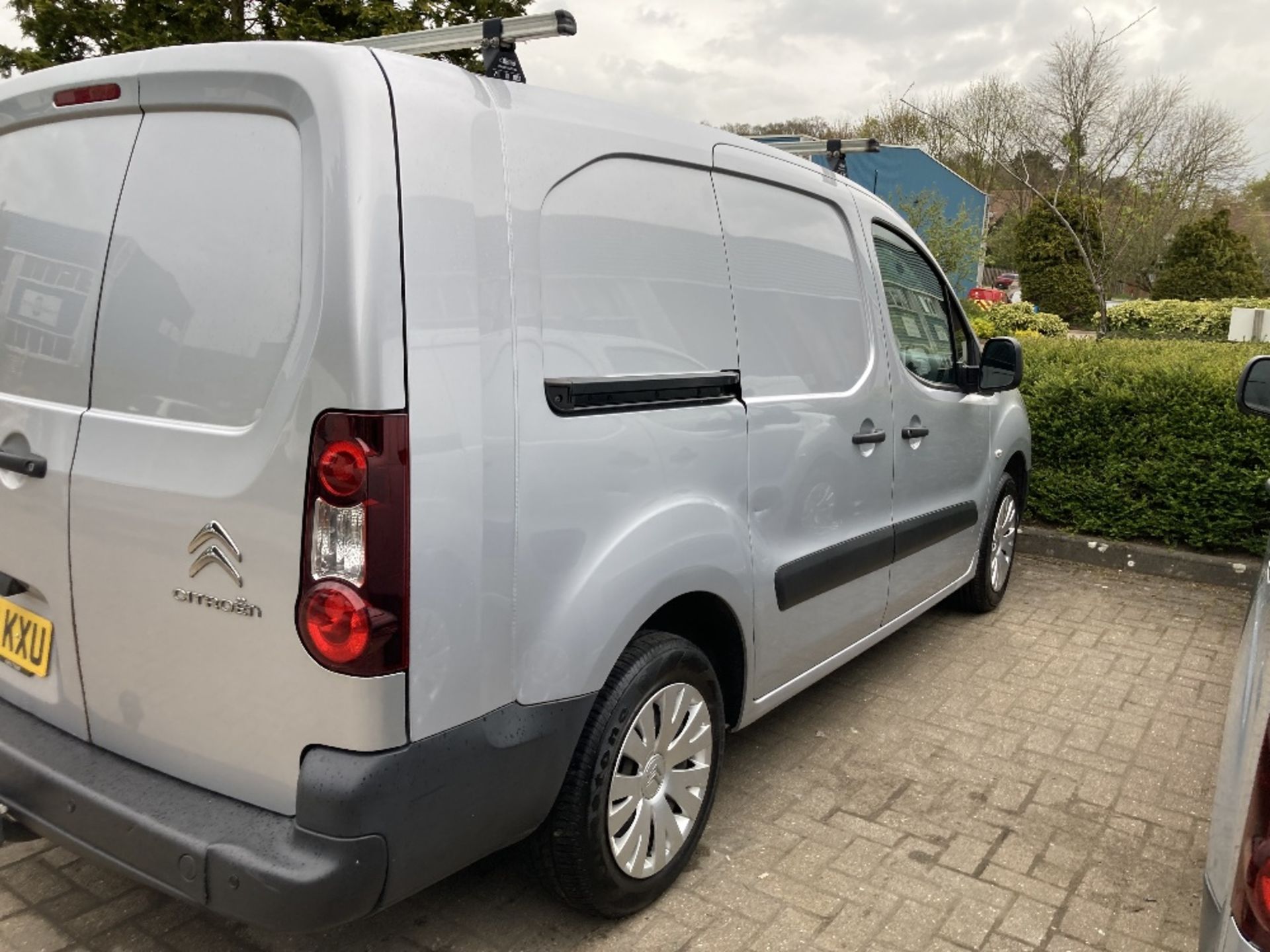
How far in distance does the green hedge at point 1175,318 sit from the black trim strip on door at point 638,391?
17945 mm

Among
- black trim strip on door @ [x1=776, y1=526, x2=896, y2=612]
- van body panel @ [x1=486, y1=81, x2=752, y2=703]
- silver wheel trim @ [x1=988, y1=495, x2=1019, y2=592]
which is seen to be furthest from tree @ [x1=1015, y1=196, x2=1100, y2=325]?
van body panel @ [x1=486, y1=81, x2=752, y2=703]

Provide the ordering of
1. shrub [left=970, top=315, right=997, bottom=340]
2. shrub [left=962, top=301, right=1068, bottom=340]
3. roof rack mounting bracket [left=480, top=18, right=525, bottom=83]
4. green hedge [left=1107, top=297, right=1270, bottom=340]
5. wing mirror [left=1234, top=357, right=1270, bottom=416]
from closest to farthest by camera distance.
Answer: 1. roof rack mounting bracket [left=480, top=18, right=525, bottom=83]
2. wing mirror [left=1234, top=357, right=1270, bottom=416]
3. shrub [left=970, top=315, right=997, bottom=340]
4. shrub [left=962, top=301, right=1068, bottom=340]
5. green hedge [left=1107, top=297, right=1270, bottom=340]

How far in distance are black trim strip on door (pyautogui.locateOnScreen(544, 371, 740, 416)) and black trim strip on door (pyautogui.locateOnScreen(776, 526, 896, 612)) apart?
1.96ft

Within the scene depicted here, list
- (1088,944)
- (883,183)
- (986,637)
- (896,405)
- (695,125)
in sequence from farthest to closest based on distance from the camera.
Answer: (883,183) < (986,637) < (896,405) < (695,125) < (1088,944)

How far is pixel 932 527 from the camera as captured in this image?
12.9ft

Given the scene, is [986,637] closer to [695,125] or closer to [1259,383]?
[1259,383]

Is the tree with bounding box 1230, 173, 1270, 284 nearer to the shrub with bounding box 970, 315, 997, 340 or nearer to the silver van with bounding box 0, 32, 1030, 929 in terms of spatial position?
the shrub with bounding box 970, 315, 997, 340

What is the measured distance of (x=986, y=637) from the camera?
15.5ft

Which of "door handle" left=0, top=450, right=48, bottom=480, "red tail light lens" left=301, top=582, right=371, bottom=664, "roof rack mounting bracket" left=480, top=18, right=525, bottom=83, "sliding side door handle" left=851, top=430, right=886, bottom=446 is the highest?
"roof rack mounting bracket" left=480, top=18, right=525, bottom=83

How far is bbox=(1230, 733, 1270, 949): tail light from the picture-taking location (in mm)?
1351

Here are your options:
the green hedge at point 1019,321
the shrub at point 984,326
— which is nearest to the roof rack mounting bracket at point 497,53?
the shrub at point 984,326

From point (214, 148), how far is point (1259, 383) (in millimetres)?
2719

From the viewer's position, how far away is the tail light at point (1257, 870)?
1.35 meters

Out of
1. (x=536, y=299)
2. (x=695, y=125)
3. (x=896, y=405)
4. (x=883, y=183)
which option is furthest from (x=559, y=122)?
(x=883, y=183)
